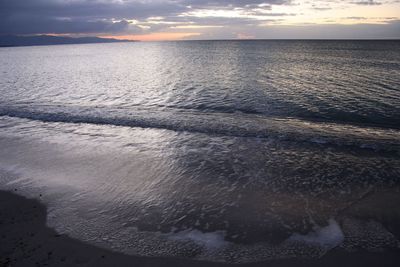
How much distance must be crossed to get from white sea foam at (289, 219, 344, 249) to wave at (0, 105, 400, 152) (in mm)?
10357

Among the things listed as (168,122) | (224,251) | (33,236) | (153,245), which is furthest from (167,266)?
(168,122)

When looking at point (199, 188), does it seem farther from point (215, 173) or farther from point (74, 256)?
point (74, 256)

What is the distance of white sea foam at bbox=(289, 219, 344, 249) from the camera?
9.66 meters

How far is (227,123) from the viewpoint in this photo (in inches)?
982

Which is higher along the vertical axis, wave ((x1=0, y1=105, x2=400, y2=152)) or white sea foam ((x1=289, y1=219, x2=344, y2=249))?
wave ((x1=0, y1=105, x2=400, y2=152))

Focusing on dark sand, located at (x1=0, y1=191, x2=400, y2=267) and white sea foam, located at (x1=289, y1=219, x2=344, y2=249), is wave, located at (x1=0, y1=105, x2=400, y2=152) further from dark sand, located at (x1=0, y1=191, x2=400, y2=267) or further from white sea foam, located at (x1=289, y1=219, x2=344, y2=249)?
dark sand, located at (x1=0, y1=191, x2=400, y2=267)

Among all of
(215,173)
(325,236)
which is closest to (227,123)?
(215,173)

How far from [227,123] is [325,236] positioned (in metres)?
15.6

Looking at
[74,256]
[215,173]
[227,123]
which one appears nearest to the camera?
[74,256]

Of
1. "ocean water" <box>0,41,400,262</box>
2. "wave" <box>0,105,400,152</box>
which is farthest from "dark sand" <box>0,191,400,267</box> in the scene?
"wave" <box>0,105,400,152</box>

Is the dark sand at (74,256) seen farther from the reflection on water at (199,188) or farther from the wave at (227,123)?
the wave at (227,123)

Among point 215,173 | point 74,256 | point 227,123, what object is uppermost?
point 227,123

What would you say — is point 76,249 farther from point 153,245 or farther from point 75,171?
point 75,171

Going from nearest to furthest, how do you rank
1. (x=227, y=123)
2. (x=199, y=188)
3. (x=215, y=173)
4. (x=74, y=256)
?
1. (x=74, y=256)
2. (x=199, y=188)
3. (x=215, y=173)
4. (x=227, y=123)
